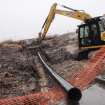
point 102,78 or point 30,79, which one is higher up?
point 102,78

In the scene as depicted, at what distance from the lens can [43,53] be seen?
101 feet

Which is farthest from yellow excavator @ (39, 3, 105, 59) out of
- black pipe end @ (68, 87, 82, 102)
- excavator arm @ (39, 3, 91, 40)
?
black pipe end @ (68, 87, 82, 102)

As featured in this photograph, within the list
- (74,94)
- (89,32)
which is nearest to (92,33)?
(89,32)

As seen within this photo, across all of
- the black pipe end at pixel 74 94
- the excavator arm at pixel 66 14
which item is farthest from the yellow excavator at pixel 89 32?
the black pipe end at pixel 74 94

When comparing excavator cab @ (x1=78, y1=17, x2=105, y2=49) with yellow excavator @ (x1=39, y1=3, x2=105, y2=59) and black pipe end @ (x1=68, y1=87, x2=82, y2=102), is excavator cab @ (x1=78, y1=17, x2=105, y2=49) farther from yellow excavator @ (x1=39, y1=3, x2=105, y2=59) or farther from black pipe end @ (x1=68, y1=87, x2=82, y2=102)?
black pipe end @ (x1=68, y1=87, x2=82, y2=102)

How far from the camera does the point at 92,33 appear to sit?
76.9ft

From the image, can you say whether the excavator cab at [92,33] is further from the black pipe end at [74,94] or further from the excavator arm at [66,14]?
the black pipe end at [74,94]

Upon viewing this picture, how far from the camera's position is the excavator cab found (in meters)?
22.6

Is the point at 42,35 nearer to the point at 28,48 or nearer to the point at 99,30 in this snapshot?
the point at 28,48

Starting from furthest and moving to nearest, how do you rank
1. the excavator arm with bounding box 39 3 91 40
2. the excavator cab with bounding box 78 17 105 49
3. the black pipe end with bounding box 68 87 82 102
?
1. the excavator arm with bounding box 39 3 91 40
2. the excavator cab with bounding box 78 17 105 49
3. the black pipe end with bounding box 68 87 82 102

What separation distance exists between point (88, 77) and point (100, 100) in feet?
10.3

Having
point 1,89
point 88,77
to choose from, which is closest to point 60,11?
point 1,89

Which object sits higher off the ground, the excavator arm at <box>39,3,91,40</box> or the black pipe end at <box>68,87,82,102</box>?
the excavator arm at <box>39,3,91,40</box>

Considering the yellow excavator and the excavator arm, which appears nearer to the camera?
the yellow excavator
